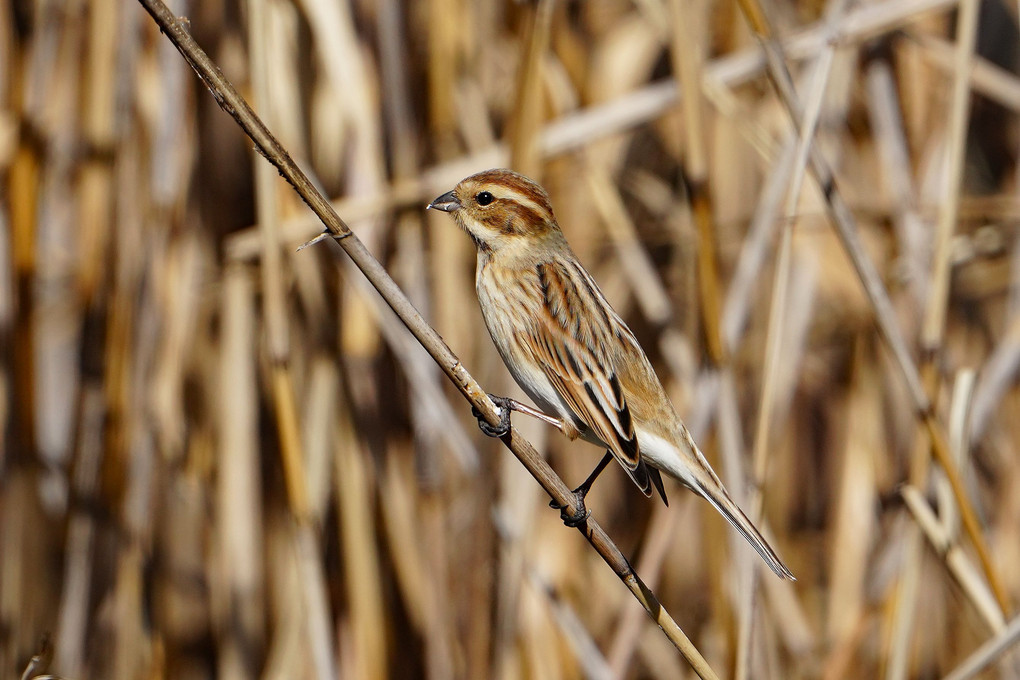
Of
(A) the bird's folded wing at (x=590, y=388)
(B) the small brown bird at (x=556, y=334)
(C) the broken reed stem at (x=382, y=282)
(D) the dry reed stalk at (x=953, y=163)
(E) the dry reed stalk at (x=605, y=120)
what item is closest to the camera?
(C) the broken reed stem at (x=382, y=282)

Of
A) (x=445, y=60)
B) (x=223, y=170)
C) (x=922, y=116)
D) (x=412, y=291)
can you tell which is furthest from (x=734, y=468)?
(x=223, y=170)

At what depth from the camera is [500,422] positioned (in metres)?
1.54

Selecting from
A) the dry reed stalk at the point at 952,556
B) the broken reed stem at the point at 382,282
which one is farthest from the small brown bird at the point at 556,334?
the dry reed stalk at the point at 952,556

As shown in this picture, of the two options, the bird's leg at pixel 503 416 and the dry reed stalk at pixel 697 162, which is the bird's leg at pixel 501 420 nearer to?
the bird's leg at pixel 503 416

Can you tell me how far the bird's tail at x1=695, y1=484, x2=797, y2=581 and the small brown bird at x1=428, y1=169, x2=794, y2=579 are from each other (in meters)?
0.06

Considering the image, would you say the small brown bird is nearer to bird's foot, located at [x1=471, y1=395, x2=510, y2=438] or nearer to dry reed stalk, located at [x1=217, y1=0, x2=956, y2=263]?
bird's foot, located at [x1=471, y1=395, x2=510, y2=438]

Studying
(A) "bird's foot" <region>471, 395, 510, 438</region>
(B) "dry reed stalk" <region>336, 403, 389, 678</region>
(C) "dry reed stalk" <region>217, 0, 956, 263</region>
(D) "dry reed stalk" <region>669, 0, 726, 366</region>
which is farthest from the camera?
(C) "dry reed stalk" <region>217, 0, 956, 263</region>

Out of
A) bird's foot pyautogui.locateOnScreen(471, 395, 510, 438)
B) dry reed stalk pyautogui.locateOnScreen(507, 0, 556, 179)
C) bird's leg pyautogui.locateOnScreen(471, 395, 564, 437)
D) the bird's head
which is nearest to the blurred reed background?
dry reed stalk pyautogui.locateOnScreen(507, 0, 556, 179)

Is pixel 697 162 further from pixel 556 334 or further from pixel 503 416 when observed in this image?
pixel 503 416

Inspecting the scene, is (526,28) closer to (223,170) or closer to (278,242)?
(278,242)

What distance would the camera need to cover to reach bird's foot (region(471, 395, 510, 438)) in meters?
1.55

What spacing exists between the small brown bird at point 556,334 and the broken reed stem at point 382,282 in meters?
0.30

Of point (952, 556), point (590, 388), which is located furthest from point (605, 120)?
point (952, 556)

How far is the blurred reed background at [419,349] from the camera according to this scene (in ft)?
7.29
